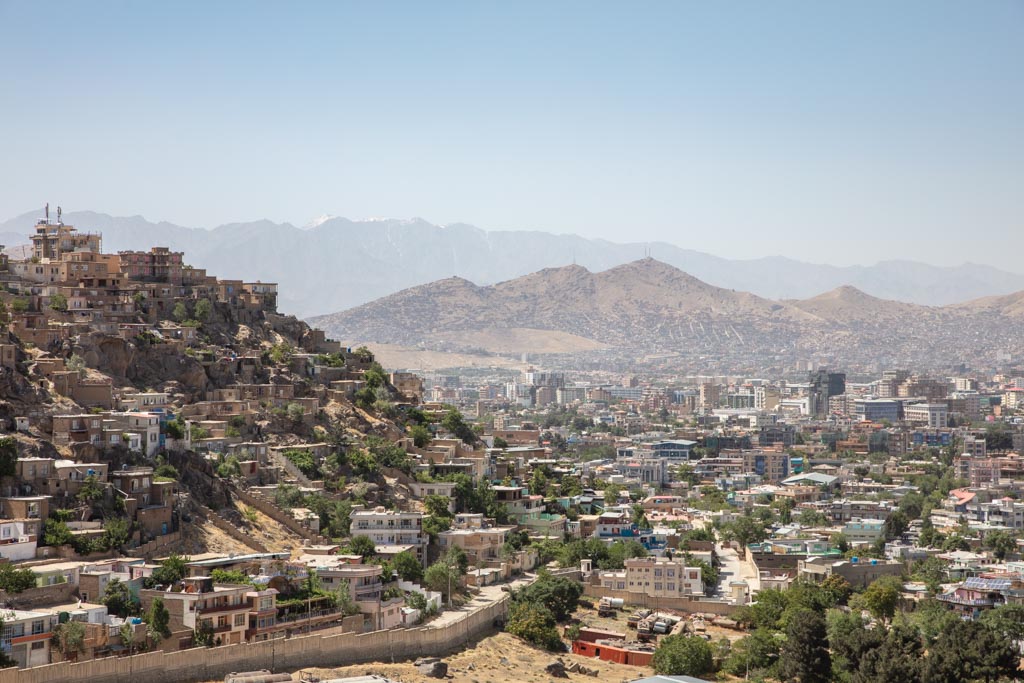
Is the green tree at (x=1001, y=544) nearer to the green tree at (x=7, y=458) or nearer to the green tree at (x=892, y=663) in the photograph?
the green tree at (x=892, y=663)

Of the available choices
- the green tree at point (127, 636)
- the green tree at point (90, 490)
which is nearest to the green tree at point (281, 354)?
the green tree at point (90, 490)

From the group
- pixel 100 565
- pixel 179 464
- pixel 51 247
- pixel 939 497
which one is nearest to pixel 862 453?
pixel 939 497

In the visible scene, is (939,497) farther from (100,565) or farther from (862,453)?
(100,565)

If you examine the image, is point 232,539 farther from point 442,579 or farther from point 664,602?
point 664,602

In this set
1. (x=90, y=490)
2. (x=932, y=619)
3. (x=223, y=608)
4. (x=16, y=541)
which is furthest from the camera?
(x=932, y=619)

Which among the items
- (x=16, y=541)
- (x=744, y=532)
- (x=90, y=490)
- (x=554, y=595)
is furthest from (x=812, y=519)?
(x=16, y=541)

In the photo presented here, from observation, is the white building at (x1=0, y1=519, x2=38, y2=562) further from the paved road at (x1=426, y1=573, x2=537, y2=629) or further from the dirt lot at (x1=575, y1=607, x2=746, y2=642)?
the dirt lot at (x1=575, y1=607, x2=746, y2=642)
